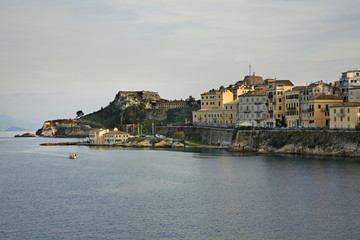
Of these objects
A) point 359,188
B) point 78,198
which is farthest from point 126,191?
point 359,188

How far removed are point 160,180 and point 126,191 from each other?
8.87m

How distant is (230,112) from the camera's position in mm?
127062

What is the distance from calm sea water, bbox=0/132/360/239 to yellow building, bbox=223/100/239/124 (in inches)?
1959

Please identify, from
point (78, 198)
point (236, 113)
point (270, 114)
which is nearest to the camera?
point (78, 198)

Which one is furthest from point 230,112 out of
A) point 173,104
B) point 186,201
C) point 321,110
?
point 186,201

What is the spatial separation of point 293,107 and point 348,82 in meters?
14.6

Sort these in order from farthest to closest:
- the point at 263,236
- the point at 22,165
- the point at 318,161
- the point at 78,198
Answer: the point at 22,165
the point at 318,161
the point at 78,198
the point at 263,236

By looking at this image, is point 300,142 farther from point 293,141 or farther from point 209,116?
point 209,116

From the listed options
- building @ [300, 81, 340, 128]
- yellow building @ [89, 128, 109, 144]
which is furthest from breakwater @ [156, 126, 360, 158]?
yellow building @ [89, 128, 109, 144]

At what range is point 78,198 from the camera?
49.4 meters

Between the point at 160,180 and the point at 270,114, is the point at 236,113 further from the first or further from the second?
the point at 160,180

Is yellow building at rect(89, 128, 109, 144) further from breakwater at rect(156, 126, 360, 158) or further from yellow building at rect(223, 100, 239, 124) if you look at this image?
breakwater at rect(156, 126, 360, 158)

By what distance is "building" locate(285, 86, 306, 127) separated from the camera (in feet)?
339

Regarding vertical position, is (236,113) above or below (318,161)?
above
